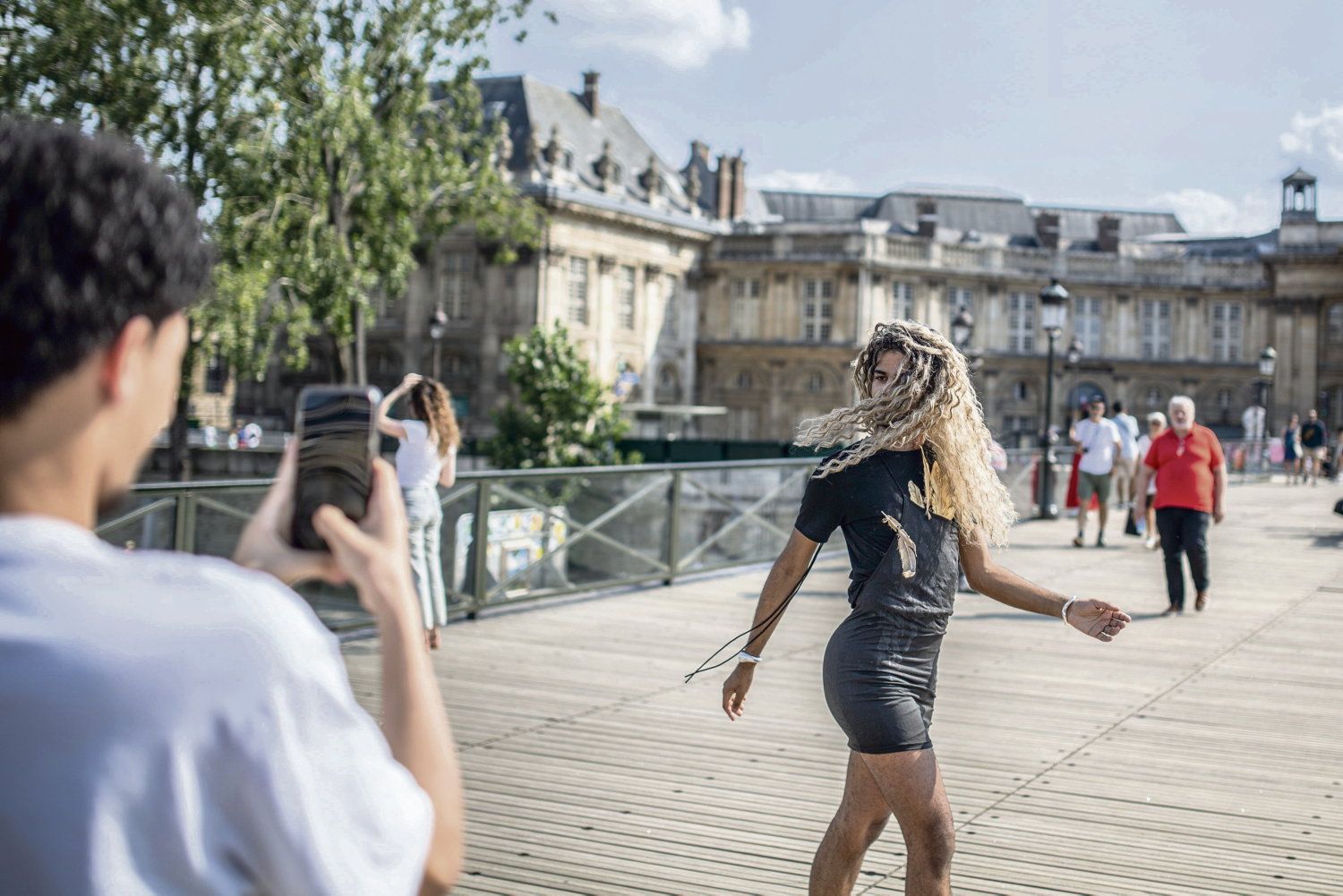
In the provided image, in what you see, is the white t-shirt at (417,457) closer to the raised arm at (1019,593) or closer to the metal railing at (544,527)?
the metal railing at (544,527)

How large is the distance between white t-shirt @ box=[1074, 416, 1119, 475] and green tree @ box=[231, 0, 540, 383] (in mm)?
15476

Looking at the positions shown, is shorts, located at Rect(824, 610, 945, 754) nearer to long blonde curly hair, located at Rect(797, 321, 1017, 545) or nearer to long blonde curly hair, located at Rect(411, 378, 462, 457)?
long blonde curly hair, located at Rect(797, 321, 1017, 545)

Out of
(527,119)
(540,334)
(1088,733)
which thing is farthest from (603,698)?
(527,119)

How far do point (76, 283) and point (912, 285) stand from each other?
207ft

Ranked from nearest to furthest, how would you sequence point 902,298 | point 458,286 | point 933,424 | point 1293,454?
point 933,424 → point 1293,454 → point 458,286 → point 902,298

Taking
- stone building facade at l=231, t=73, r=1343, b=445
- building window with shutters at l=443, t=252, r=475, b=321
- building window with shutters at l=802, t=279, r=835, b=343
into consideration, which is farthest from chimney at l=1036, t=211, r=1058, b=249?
building window with shutters at l=443, t=252, r=475, b=321

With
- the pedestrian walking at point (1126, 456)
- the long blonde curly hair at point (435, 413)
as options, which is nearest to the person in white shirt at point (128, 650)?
the long blonde curly hair at point (435, 413)

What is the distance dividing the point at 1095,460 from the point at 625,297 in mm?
43062

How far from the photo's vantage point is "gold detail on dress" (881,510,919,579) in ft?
13.2

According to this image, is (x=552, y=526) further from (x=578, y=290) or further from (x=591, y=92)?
(x=591, y=92)

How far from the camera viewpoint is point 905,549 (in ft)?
13.3

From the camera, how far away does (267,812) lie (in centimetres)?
130

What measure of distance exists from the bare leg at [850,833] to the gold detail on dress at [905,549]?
53 cm

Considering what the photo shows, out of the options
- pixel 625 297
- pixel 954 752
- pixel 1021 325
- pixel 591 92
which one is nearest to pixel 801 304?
pixel 625 297
